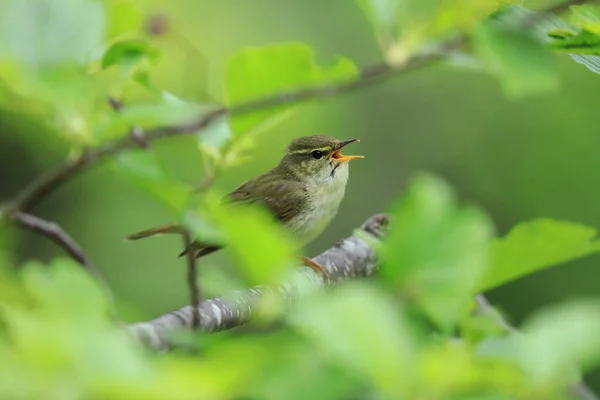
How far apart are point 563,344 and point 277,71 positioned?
1.53ft

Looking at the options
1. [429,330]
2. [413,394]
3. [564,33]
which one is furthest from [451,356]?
[564,33]

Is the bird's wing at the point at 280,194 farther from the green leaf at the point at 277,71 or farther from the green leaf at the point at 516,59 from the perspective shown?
the green leaf at the point at 516,59

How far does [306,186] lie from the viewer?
3.68 metres

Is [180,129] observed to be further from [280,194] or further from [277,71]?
[280,194]

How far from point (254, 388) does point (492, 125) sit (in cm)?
749

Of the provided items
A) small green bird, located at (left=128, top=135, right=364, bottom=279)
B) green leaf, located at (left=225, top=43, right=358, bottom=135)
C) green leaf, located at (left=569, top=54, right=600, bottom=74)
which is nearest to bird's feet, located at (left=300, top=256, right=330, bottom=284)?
small green bird, located at (left=128, top=135, right=364, bottom=279)

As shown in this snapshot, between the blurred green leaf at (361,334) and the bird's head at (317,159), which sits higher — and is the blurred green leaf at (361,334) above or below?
below

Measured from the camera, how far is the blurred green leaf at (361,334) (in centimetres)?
58

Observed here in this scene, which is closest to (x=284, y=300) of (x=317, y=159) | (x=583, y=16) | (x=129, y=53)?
(x=129, y=53)

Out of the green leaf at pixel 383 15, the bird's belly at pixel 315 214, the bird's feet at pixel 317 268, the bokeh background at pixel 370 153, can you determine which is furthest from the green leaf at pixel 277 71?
the bokeh background at pixel 370 153

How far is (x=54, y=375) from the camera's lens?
56 centimetres

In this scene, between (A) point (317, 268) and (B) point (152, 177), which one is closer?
(B) point (152, 177)

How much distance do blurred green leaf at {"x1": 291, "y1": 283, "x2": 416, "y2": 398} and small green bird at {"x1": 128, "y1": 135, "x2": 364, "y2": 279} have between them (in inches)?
102

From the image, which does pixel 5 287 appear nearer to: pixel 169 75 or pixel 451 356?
pixel 451 356
